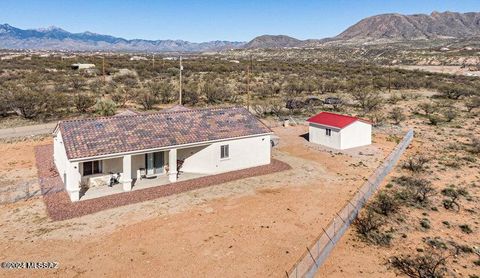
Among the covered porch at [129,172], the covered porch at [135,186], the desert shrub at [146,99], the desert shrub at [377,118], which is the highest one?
the desert shrub at [146,99]

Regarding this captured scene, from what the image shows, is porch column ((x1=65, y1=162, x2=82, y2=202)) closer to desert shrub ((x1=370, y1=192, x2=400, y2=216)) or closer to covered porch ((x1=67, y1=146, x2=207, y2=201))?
covered porch ((x1=67, y1=146, x2=207, y2=201))

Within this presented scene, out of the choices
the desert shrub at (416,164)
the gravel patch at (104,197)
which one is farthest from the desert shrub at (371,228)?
the desert shrub at (416,164)

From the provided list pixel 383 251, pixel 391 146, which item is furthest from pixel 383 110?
pixel 383 251

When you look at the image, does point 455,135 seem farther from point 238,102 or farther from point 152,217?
point 152,217

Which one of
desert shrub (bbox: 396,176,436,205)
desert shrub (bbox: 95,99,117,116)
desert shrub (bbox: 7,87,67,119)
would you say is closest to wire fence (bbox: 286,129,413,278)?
desert shrub (bbox: 396,176,436,205)

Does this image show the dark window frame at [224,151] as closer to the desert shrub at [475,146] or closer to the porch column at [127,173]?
the porch column at [127,173]

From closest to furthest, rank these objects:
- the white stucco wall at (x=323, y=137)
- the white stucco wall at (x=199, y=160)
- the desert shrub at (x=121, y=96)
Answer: the white stucco wall at (x=199, y=160) < the white stucco wall at (x=323, y=137) < the desert shrub at (x=121, y=96)

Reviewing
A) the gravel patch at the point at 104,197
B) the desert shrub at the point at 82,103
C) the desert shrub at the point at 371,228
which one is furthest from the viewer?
the desert shrub at the point at 82,103
